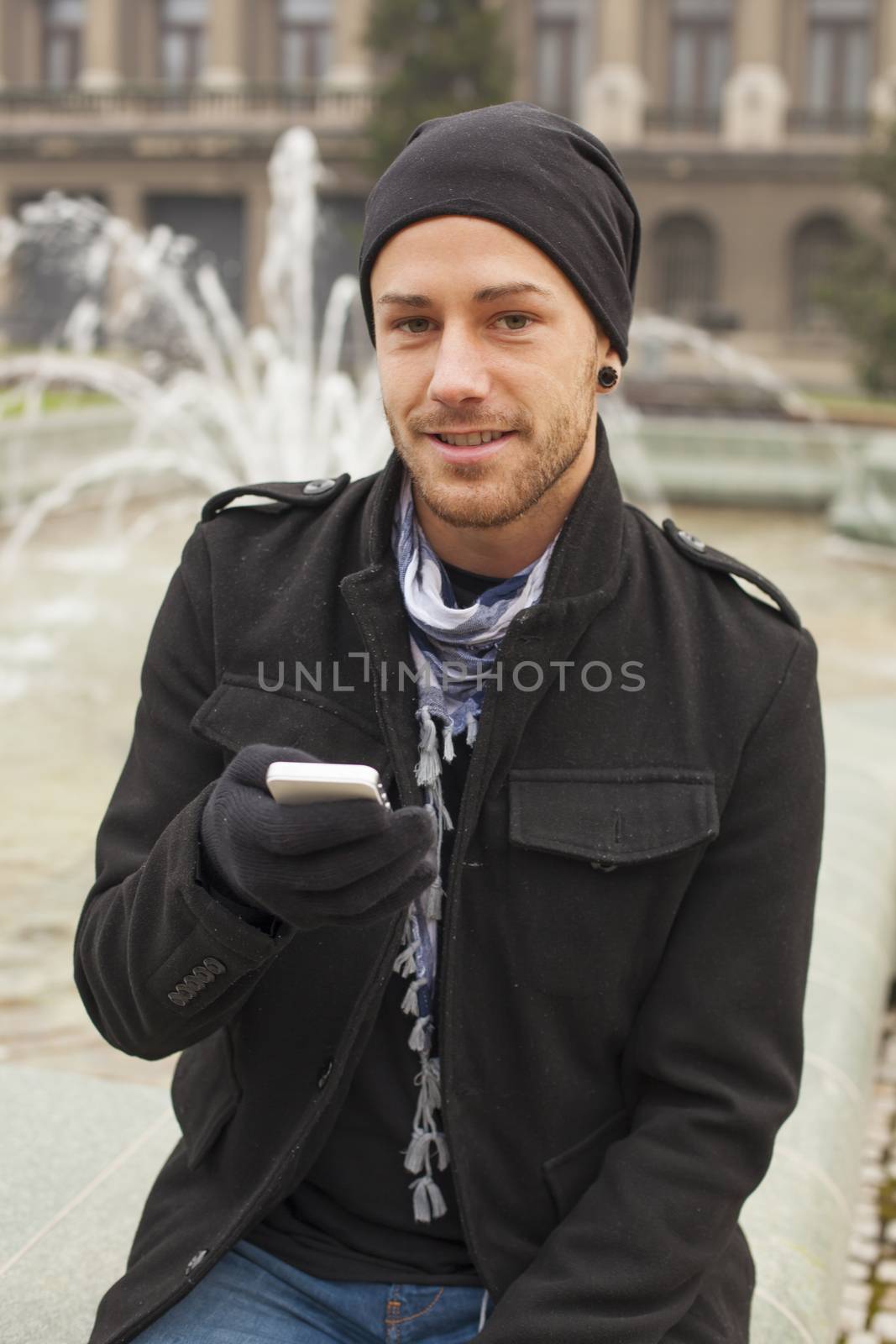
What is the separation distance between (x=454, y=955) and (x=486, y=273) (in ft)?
2.41

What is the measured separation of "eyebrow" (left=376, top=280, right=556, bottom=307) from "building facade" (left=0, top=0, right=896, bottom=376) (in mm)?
28841

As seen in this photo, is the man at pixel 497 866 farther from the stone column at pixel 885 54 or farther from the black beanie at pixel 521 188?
the stone column at pixel 885 54

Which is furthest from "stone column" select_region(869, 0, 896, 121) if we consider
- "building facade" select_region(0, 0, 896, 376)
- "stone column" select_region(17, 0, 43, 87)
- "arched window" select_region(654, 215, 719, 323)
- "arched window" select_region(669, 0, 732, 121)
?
"stone column" select_region(17, 0, 43, 87)

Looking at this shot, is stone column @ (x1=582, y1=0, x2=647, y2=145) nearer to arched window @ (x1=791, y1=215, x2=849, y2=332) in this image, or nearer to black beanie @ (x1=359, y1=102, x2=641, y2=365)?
arched window @ (x1=791, y1=215, x2=849, y2=332)

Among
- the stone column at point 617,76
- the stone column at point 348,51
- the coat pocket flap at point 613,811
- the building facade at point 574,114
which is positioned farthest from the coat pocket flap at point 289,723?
the stone column at point 348,51

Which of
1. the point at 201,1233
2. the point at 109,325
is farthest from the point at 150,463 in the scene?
the point at 109,325

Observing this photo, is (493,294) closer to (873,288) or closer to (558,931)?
(558,931)

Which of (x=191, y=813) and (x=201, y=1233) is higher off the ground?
(x=191, y=813)

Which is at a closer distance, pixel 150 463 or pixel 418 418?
pixel 418 418

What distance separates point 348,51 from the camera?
34.0 meters

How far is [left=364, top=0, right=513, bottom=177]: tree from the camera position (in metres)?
26.6

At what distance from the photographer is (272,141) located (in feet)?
110

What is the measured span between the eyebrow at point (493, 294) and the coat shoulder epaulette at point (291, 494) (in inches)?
12.3

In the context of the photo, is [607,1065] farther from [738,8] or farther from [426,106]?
[738,8]
